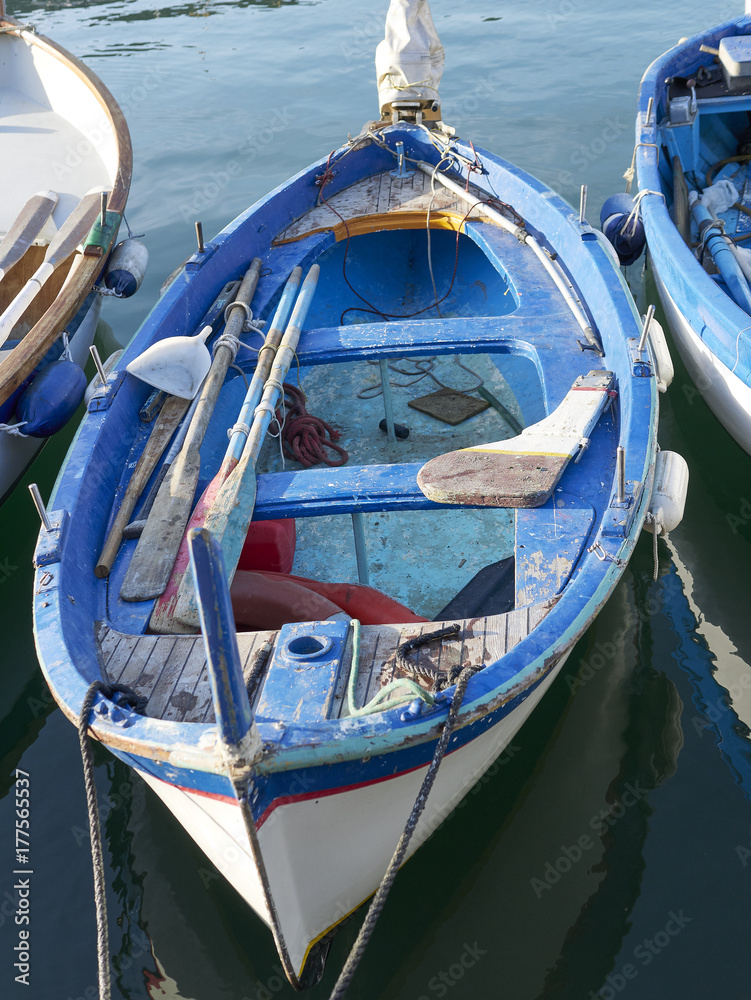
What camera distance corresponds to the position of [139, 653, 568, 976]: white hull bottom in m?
2.67

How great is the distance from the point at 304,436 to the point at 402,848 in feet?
9.50

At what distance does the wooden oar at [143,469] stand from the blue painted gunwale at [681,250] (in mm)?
2798

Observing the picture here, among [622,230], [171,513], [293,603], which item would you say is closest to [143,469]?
[171,513]

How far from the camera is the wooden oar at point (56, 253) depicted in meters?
5.35

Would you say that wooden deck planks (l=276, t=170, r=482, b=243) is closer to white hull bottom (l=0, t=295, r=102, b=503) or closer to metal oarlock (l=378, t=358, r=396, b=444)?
metal oarlock (l=378, t=358, r=396, b=444)

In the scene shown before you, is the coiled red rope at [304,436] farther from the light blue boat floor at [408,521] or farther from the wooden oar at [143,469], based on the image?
the wooden oar at [143,469]

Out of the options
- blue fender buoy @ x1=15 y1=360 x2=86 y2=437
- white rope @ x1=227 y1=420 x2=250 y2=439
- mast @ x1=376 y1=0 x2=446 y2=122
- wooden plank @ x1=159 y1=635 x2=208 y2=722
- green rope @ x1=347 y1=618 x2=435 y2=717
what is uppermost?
mast @ x1=376 y1=0 x2=446 y2=122

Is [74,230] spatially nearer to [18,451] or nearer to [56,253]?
[56,253]

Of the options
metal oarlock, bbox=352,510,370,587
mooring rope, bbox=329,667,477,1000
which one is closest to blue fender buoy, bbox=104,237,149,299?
metal oarlock, bbox=352,510,370,587

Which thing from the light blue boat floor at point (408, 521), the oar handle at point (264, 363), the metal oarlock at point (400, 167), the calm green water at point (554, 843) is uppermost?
the metal oarlock at point (400, 167)

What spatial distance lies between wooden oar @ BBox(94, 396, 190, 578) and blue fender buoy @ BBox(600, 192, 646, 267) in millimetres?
3630

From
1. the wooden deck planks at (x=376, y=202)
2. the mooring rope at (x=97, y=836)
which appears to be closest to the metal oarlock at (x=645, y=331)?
the wooden deck planks at (x=376, y=202)

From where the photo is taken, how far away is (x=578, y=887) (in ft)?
11.7

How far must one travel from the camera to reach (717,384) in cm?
501
